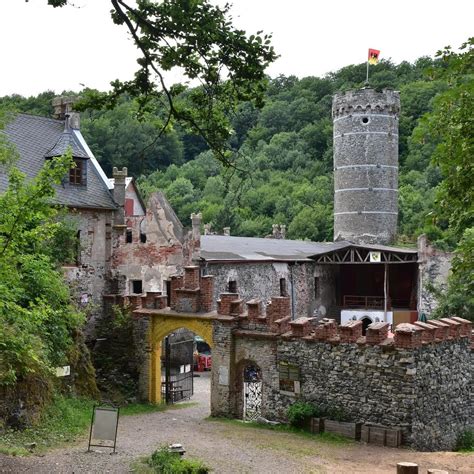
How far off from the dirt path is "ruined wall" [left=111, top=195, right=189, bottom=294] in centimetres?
825

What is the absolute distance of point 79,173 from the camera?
26.3m

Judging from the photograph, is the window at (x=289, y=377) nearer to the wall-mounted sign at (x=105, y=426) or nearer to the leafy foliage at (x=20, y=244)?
the wall-mounted sign at (x=105, y=426)

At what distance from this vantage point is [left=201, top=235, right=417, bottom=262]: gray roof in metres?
30.4

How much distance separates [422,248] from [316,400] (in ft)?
61.0

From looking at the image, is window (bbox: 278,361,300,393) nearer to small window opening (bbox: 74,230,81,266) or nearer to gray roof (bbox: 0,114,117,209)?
small window opening (bbox: 74,230,81,266)

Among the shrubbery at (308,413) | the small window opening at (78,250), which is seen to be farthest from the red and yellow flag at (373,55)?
the shrubbery at (308,413)

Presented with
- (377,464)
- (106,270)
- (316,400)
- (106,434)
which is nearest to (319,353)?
(316,400)

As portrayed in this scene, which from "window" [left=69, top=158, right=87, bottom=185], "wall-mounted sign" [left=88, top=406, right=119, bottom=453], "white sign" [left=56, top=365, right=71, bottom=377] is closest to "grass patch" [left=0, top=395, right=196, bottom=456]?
"white sign" [left=56, top=365, right=71, bottom=377]

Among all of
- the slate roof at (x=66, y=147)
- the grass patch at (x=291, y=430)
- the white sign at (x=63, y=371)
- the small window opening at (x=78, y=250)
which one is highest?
the slate roof at (x=66, y=147)

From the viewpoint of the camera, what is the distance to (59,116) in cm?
2939

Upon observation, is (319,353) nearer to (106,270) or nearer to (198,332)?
(198,332)

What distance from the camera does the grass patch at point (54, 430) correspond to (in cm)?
1547

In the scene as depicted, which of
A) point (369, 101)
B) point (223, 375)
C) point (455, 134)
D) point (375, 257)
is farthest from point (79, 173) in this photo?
point (369, 101)

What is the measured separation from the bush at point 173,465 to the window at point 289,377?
606 cm
